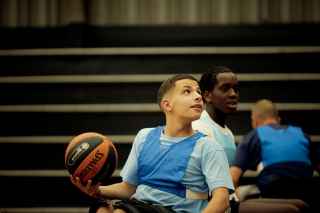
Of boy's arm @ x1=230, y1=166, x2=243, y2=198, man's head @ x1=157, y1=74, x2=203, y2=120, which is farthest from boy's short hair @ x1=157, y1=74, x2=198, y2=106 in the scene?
boy's arm @ x1=230, y1=166, x2=243, y2=198

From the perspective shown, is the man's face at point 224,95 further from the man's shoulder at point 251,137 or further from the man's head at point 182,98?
the man's shoulder at point 251,137

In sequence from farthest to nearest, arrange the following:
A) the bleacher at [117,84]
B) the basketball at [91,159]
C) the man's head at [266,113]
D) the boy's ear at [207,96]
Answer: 1. the bleacher at [117,84]
2. the man's head at [266,113]
3. the boy's ear at [207,96]
4. the basketball at [91,159]

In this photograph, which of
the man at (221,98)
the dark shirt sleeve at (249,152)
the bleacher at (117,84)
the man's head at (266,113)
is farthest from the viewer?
the bleacher at (117,84)

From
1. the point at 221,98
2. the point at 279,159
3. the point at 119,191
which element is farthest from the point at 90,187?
the point at 279,159

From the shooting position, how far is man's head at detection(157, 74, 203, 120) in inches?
116

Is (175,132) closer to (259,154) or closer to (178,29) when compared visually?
(259,154)

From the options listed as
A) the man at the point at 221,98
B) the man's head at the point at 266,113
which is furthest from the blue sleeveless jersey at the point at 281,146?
the man at the point at 221,98

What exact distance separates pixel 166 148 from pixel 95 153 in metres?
0.27

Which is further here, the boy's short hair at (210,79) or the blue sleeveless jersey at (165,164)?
the boy's short hair at (210,79)

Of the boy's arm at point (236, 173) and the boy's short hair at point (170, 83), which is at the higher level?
the boy's short hair at point (170, 83)

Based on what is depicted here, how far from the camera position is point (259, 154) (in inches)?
179

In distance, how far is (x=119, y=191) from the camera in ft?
10.0

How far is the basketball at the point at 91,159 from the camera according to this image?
9.30ft

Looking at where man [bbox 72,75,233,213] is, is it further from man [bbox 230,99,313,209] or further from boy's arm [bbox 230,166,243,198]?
man [bbox 230,99,313,209]
